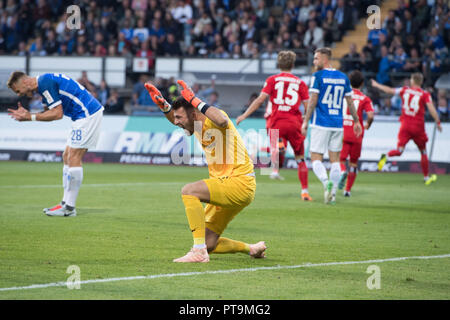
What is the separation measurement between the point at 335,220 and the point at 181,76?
15705 mm

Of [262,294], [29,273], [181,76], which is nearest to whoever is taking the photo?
[262,294]

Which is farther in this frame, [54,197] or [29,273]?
[54,197]

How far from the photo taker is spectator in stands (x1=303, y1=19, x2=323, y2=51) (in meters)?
25.4

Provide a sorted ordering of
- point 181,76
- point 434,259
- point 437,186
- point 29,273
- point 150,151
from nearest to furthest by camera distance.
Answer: point 29,273
point 434,259
point 437,186
point 150,151
point 181,76

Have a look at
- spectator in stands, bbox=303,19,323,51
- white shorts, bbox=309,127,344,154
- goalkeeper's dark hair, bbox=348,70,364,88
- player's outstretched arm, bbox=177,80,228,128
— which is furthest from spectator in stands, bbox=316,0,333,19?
player's outstretched arm, bbox=177,80,228,128

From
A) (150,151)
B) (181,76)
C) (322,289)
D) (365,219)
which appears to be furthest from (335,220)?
(181,76)

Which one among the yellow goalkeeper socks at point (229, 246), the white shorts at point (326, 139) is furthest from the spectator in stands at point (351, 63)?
the yellow goalkeeper socks at point (229, 246)

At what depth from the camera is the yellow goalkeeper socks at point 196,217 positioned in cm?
699

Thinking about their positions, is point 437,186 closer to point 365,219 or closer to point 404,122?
point 404,122

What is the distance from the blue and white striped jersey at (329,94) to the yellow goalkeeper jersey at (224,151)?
18.6 feet

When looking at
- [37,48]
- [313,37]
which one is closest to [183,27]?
[313,37]

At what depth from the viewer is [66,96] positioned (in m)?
10.8

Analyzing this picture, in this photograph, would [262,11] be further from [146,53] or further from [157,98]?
[157,98]

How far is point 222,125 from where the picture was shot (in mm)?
6918
